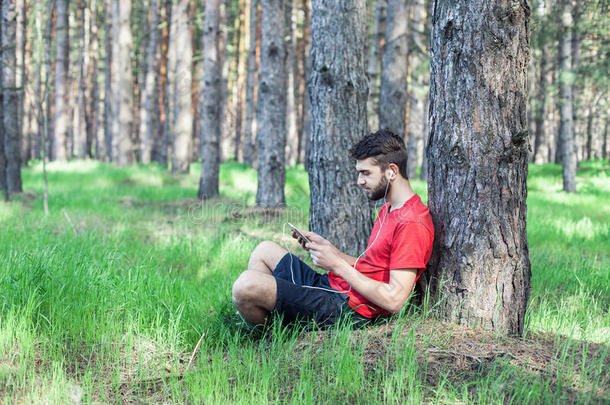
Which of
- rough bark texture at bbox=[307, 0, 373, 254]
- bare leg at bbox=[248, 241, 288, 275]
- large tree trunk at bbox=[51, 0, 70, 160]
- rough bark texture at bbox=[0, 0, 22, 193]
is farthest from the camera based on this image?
large tree trunk at bbox=[51, 0, 70, 160]

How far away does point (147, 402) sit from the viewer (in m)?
2.61

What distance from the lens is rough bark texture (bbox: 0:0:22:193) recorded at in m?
8.98

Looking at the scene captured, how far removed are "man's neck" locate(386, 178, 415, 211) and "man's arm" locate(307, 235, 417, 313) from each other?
1.55 ft

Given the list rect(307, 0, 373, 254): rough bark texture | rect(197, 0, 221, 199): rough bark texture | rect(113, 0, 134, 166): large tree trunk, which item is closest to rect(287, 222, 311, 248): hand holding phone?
rect(307, 0, 373, 254): rough bark texture

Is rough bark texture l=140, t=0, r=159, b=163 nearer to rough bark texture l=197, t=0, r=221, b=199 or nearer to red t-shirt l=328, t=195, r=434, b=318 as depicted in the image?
rough bark texture l=197, t=0, r=221, b=199

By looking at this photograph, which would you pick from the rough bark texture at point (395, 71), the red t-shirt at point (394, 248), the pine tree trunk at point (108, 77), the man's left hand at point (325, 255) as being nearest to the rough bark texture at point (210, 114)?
the rough bark texture at point (395, 71)

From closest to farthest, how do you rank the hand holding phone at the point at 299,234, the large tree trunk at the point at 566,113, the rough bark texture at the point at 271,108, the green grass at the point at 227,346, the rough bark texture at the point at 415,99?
the green grass at the point at 227,346 → the hand holding phone at the point at 299,234 → the rough bark texture at the point at 271,108 → the large tree trunk at the point at 566,113 → the rough bark texture at the point at 415,99

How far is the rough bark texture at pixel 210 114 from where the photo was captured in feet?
31.8

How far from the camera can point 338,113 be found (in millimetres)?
5066

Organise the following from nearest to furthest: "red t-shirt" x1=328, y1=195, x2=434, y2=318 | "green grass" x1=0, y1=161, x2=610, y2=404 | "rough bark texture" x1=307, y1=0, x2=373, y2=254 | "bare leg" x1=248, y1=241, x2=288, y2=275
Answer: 1. "green grass" x1=0, y1=161, x2=610, y2=404
2. "red t-shirt" x1=328, y1=195, x2=434, y2=318
3. "bare leg" x1=248, y1=241, x2=288, y2=275
4. "rough bark texture" x1=307, y1=0, x2=373, y2=254

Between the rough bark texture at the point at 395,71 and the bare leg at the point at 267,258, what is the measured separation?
7.39 metres

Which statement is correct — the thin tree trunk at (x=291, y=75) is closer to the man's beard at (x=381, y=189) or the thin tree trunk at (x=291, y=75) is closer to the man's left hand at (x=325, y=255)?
the man's beard at (x=381, y=189)

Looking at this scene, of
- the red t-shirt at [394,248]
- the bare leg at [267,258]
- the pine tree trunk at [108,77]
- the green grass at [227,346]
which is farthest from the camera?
the pine tree trunk at [108,77]

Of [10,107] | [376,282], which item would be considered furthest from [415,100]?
[376,282]
